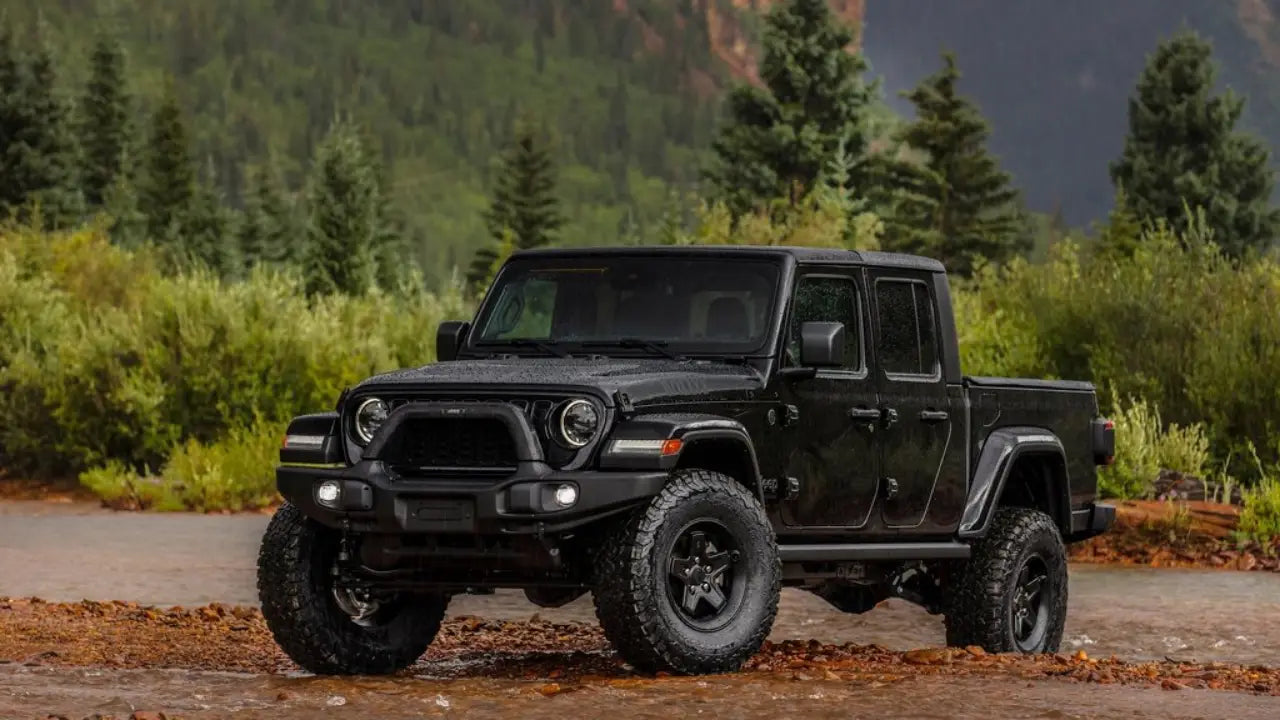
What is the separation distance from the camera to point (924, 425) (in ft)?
38.7

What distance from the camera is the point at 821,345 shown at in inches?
415

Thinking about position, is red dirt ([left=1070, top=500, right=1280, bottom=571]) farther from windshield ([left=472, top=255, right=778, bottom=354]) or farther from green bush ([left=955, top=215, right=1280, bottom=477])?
windshield ([left=472, top=255, right=778, bottom=354])

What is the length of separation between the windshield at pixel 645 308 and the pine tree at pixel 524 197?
85.0m

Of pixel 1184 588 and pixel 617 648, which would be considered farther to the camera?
pixel 1184 588

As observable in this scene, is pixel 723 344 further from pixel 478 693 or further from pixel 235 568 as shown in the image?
pixel 235 568

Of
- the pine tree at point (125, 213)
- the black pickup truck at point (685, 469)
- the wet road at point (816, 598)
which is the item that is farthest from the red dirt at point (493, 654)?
the pine tree at point (125, 213)

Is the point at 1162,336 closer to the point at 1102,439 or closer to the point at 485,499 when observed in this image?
the point at 1102,439

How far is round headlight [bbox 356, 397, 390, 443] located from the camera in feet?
33.3

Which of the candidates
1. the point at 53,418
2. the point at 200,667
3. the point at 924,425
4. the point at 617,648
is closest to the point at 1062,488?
the point at 924,425

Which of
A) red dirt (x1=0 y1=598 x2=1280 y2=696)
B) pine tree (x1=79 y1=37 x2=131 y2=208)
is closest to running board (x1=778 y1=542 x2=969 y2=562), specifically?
red dirt (x1=0 y1=598 x2=1280 y2=696)

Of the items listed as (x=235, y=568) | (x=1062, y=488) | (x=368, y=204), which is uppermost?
(x=368, y=204)

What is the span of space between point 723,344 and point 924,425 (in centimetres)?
145

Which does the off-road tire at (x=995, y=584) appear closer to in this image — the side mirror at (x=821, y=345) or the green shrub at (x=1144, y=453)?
the side mirror at (x=821, y=345)

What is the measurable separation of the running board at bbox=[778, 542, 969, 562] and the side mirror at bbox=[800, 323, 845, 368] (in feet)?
2.95
